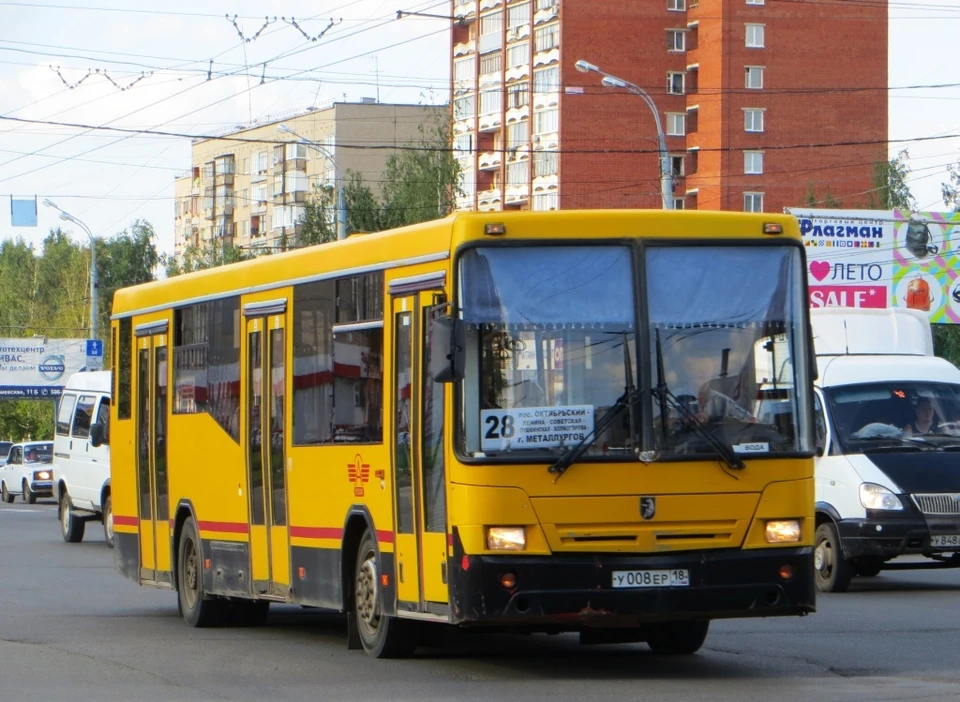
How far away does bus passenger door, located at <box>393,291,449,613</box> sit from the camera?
10.3 metres

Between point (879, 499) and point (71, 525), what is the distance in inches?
637

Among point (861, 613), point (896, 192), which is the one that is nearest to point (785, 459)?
point (861, 613)

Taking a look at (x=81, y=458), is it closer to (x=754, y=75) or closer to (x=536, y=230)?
(x=536, y=230)

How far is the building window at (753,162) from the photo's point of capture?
7962 cm

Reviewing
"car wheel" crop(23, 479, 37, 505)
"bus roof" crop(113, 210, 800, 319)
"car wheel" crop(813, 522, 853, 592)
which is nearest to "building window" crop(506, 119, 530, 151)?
"car wheel" crop(23, 479, 37, 505)

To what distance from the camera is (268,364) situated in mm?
13125

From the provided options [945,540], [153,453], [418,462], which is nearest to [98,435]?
[153,453]

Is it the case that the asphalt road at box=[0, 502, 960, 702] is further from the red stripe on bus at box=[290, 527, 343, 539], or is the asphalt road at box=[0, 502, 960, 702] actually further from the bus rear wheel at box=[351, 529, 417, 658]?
the red stripe on bus at box=[290, 527, 343, 539]

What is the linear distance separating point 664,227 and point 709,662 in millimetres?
2792

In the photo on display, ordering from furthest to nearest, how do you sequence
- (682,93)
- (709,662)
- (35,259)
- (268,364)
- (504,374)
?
1. (35,259)
2. (682,93)
3. (268,364)
4. (709,662)
5. (504,374)

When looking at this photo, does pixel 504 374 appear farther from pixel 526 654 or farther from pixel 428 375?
pixel 526 654

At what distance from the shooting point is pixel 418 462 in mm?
10625

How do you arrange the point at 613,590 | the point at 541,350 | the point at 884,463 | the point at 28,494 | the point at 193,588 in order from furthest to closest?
the point at 28,494
the point at 884,463
the point at 193,588
the point at 541,350
the point at 613,590

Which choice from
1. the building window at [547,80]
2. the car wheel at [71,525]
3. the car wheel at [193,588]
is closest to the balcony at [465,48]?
the building window at [547,80]
